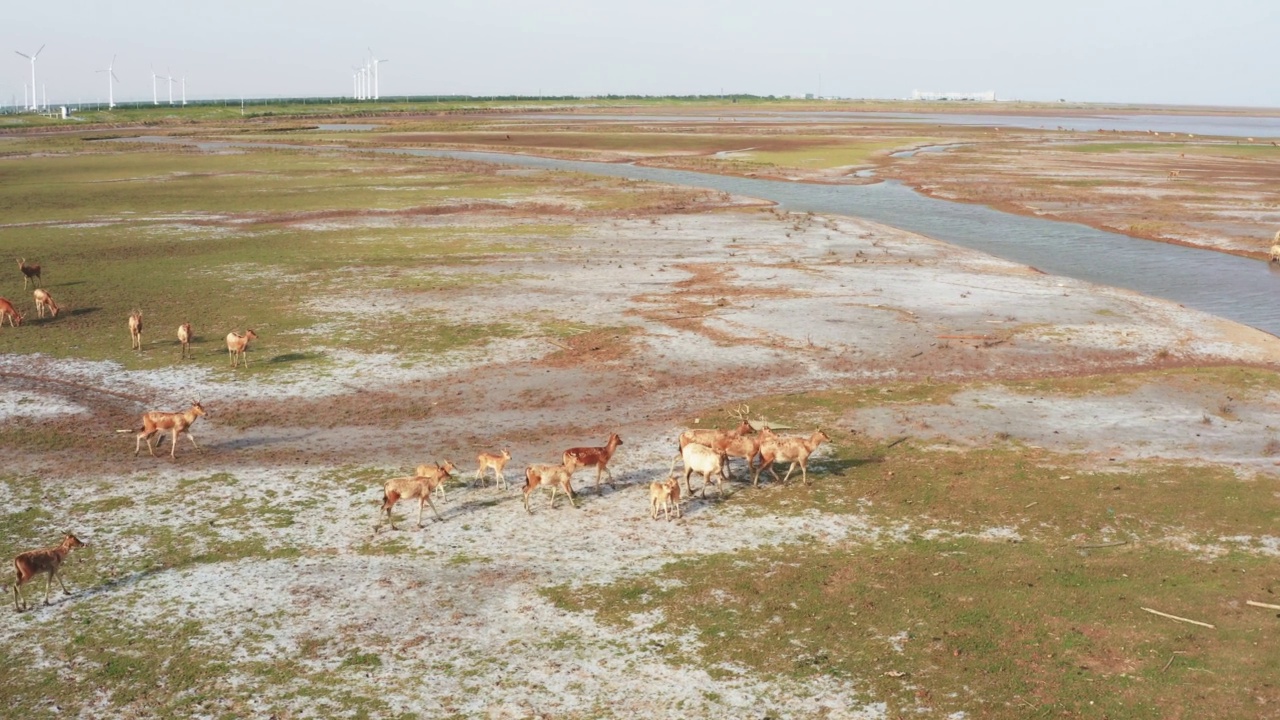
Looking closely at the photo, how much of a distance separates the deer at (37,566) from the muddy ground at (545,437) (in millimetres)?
478

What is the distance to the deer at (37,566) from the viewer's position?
14.5 meters

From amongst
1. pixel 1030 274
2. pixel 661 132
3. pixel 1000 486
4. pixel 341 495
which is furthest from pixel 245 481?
pixel 661 132

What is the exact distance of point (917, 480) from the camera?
66.0ft

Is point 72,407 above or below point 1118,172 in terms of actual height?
below

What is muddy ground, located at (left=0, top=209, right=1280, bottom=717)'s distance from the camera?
13.6m

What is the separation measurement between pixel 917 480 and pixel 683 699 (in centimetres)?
923

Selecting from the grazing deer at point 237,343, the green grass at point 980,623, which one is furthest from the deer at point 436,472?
the grazing deer at point 237,343

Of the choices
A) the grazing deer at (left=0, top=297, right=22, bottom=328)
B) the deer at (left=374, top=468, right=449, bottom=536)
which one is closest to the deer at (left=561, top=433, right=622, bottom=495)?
the deer at (left=374, top=468, right=449, bottom=536)

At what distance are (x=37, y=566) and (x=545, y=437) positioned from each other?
10.9 metres

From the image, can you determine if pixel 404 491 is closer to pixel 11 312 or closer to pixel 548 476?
pixel 548 476

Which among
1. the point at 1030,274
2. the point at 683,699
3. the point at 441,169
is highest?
the point at 441,169

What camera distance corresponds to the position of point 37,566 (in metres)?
14.7

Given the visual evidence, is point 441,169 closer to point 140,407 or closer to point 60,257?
point 60,257

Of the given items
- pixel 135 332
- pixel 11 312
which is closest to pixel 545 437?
pixel 135 332
